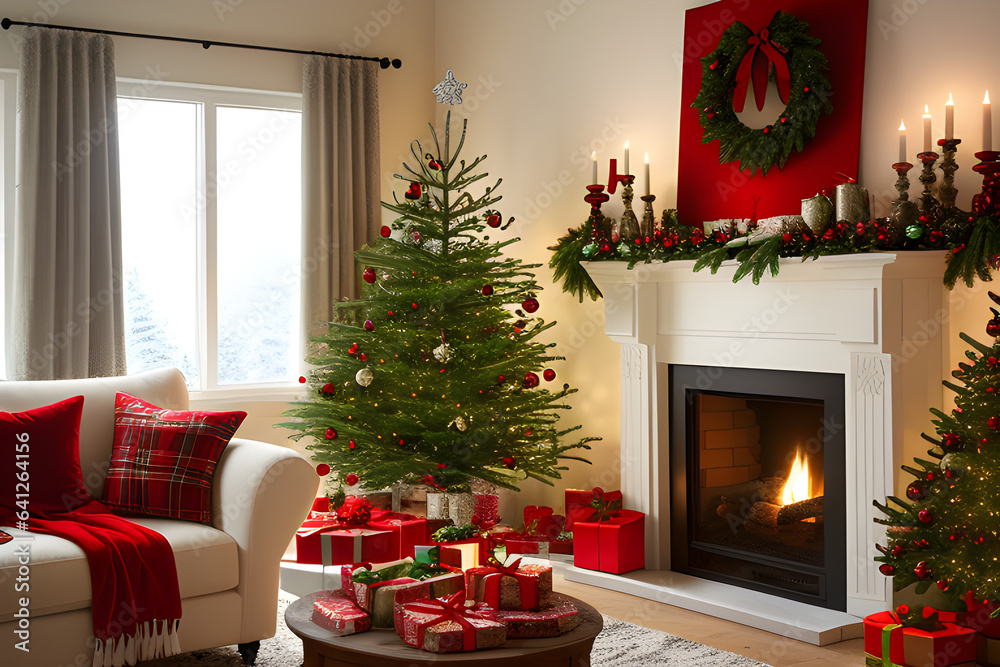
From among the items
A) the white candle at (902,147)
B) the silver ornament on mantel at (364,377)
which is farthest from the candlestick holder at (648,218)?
the silver ornament on mantel at (364,377)

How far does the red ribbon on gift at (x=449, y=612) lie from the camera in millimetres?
2027

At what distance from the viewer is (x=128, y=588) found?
2.62m

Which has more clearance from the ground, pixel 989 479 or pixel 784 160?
pixel 784 160

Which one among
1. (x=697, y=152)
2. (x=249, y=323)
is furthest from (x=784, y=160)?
(x=249, y=323)

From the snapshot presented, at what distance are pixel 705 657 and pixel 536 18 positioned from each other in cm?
333

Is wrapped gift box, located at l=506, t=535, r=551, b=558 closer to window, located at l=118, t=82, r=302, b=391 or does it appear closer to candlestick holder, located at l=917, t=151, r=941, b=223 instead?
window, located at l=118, t=82, r=302, b=391

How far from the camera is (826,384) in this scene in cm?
342

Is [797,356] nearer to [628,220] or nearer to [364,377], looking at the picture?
[628,220]

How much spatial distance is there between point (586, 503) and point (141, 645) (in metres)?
2.13

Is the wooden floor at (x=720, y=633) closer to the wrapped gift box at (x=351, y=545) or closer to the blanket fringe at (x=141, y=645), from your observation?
the wrapped gift box at (x=351, y=545)

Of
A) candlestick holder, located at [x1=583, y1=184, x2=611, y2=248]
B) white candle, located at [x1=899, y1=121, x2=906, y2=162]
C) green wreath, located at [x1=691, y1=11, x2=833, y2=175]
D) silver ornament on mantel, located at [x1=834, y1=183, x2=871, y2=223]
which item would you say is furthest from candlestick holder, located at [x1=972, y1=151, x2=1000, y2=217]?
candlestick holder, located at [x1=583, y1=184, x2=611, y2=248]

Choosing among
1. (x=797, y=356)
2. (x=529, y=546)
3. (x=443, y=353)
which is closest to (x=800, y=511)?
(x=797, y=356)

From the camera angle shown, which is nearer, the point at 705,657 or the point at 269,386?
the point at 705,657

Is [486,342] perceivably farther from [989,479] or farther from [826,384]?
[989,479]
